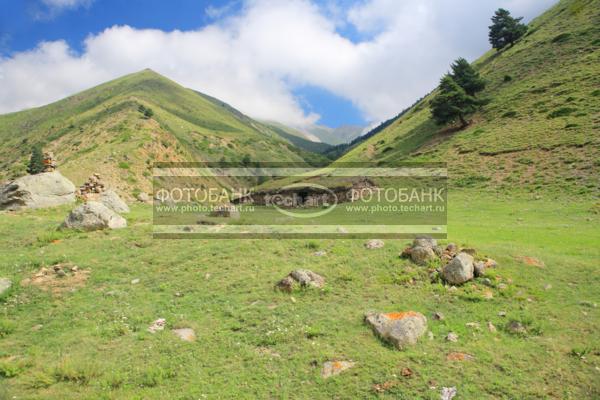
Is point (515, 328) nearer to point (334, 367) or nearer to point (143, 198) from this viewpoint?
point (334, 367)

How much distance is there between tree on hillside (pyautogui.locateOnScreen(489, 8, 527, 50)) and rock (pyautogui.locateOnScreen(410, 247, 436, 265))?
7986 centimetres

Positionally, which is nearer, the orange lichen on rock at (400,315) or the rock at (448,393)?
the rock at (448,393)

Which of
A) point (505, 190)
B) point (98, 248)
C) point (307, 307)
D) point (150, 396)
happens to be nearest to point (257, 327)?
point (307, 307)

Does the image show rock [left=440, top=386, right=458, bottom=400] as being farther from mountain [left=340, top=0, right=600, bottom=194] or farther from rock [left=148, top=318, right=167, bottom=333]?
mountain [left=340, top=0, right=600, bottom=194]

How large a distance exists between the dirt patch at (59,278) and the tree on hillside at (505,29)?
288ft

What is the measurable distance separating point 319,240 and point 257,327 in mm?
7309

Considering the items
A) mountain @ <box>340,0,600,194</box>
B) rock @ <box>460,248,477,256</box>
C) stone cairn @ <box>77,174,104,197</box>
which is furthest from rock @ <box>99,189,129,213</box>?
mountain @ <box>340,0,600,194</box>

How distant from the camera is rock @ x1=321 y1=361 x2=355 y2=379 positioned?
8.26 meters

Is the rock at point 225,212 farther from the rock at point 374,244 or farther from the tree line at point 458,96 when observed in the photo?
the tree line at point 458,96

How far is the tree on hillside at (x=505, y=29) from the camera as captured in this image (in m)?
73.9

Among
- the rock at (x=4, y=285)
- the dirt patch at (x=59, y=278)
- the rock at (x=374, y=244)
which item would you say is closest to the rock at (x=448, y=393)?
the rock at (x=374, y=244)

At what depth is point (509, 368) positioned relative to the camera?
→ 27.1 ft

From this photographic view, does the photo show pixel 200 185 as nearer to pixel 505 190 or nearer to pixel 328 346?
pixel 505 190

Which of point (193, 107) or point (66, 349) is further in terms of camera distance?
point (193, 107)
